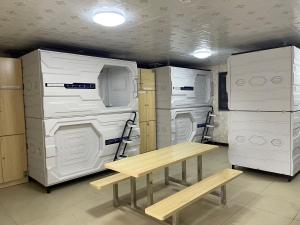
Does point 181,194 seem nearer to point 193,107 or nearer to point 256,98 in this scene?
point 256,98

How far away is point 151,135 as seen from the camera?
576 centimetres

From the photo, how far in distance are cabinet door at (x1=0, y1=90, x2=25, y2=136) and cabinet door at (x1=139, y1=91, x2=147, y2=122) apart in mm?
2471

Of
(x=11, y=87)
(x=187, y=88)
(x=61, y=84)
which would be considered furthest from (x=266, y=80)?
(x=11, y=87)

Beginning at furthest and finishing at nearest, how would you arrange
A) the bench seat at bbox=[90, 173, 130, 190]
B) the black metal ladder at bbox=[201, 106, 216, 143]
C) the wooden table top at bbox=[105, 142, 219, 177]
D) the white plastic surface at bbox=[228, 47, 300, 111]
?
the black metal ladder at bbox=[201, 106, 216, 143]
the white plastic surface at bbox=[228, 47, 300, 111]
the bench seat at bbox=[90, 173, 130, 190]
the wooden table top at bbox=[105, 142, 219, 177]

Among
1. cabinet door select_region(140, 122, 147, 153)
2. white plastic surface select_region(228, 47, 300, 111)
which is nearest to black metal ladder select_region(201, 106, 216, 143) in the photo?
cabinet door select_region(140, 122, 147, 153)

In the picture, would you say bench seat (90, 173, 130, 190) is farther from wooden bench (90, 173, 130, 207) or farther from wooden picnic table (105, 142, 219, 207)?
wooden picnic table (105, 142, 219, 207)

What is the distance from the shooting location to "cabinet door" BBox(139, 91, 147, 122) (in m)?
5.43

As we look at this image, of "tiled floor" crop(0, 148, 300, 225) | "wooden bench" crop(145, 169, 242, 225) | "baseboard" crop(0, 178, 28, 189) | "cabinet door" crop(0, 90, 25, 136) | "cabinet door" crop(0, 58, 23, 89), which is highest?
"cabinet door" crop(0, 58, 23, 89)

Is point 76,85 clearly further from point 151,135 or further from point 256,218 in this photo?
point 256,218

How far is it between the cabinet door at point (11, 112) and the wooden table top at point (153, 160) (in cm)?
206

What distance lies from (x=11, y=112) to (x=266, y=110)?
167 inches

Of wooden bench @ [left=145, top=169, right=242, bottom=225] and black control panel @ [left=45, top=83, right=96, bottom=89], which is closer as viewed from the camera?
wooden bench @ [left=145, top=169, right=242, bottom=225]

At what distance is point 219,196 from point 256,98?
1.81 metres

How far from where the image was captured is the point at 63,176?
12.0 feet
